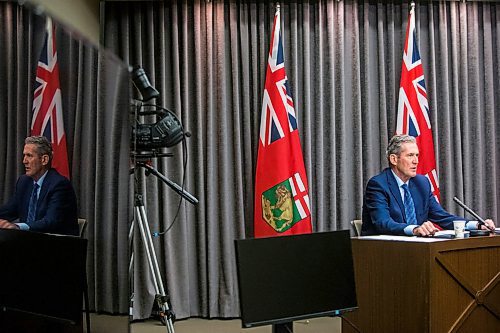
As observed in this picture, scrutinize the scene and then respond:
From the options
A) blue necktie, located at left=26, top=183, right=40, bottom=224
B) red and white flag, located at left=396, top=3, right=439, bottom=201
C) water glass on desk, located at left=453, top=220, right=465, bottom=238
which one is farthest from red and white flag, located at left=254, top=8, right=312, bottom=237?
blue necktie, located at left=26, top=183, right=40, bottom=224

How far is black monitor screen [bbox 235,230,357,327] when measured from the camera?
2.12 metres

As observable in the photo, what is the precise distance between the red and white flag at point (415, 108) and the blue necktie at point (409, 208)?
1.34m

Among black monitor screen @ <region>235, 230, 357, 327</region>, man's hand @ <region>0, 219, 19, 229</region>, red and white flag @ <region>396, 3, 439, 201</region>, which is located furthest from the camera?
red and white flag @ <region>396, 3, 439, 201</region>

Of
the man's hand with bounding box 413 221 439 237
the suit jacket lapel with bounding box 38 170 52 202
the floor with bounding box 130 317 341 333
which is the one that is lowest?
the floor with bounding box 130 317 341 333

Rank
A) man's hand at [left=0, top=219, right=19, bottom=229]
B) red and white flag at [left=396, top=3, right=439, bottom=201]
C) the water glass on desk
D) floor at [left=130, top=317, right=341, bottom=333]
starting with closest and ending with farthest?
man's hand at [left=0, top=219, right=19, bottom=229], the water glass on desk, floor at [left=130, top=317, right=341, bottom=333], red and white flag at [left=396, top=3, right=439, bottom=201]

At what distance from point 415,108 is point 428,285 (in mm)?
2587

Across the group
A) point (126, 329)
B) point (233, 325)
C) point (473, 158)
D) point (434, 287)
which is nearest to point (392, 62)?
point (473, 158)

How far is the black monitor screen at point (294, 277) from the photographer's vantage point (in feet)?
6.94

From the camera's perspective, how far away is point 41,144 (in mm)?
1162

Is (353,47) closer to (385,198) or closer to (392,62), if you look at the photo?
(392,62)

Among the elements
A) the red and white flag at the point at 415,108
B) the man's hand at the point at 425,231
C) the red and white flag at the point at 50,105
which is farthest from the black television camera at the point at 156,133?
the red and white flag at the point at 415,108

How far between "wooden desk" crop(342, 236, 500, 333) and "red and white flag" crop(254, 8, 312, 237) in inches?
71.0

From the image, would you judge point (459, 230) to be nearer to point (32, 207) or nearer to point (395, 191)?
point (395, 191)

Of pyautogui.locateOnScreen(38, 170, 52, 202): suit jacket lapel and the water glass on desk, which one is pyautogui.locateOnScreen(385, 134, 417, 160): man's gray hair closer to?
the water glass on desk
